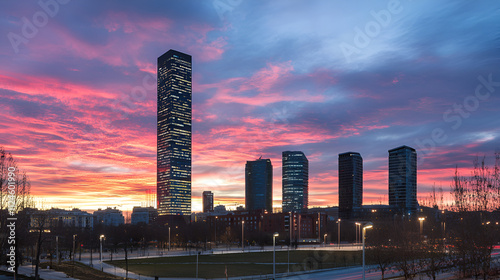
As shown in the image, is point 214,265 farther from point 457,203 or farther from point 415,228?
point 457,203

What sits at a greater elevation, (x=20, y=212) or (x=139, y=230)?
(x=20, y=212)

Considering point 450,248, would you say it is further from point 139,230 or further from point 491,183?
point 139,230

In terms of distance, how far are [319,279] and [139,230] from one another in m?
131

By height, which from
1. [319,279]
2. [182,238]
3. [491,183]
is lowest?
[182,238]

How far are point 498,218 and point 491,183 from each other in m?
3.89

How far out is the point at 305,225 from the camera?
19888 cm

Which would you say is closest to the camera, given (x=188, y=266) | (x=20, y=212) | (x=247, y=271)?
(x=20, y=212)

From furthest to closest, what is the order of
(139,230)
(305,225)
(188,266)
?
1. (305,225)
2. (139,230)
3. (188,266)

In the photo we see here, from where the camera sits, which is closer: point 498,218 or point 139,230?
point 498,218

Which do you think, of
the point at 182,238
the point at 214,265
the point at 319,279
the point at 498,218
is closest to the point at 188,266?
the point at 214,265

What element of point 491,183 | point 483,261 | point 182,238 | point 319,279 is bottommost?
point 182,238

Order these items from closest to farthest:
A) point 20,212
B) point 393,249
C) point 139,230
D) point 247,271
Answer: point 393,249
point 20,212
point 247,271
point 139,230

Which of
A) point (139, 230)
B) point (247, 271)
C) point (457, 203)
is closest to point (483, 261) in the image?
point (457, 203)

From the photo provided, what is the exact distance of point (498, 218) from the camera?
45.7m
